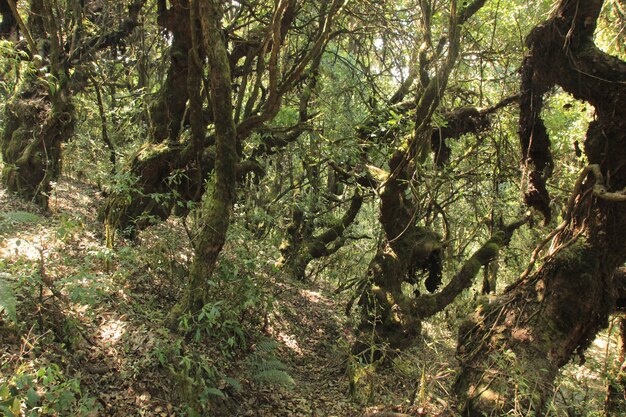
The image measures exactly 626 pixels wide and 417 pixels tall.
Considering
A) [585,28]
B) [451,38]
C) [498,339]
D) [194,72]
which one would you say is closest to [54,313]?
[194,72]

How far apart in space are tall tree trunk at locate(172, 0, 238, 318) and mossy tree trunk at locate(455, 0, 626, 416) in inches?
125

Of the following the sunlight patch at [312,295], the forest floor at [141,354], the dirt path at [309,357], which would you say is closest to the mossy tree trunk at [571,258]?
the forest floor at [141,354]

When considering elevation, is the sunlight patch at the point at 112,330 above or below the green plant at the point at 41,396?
above

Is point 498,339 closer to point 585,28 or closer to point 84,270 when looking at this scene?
point 585,28

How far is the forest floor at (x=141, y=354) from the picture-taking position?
3.84m

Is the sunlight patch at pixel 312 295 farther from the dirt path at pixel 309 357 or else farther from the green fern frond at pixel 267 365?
the green fern frond at pixel 267 365

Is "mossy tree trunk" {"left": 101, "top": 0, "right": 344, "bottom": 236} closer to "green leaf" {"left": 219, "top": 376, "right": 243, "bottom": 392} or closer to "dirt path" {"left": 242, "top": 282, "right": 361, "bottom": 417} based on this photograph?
"dirt path" {"left": 242, "top": 282, "right": 361, "bottom": 417}

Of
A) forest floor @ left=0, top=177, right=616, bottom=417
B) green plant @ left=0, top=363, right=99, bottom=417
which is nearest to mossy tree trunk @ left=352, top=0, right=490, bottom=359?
forest floor @ left=0, top=177, right=616, bottom=417

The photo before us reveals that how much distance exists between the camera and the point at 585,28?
16.4ft

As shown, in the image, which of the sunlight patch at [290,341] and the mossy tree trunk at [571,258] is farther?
the sunlight patch at [290,341]

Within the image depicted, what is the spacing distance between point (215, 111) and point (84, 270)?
2152 millimetres

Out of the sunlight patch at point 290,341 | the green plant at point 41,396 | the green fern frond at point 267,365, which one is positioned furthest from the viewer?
the sunlight patch at point 290,341

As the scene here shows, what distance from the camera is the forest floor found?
3840mm

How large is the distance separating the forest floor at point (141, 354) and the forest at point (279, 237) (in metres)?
0.03
